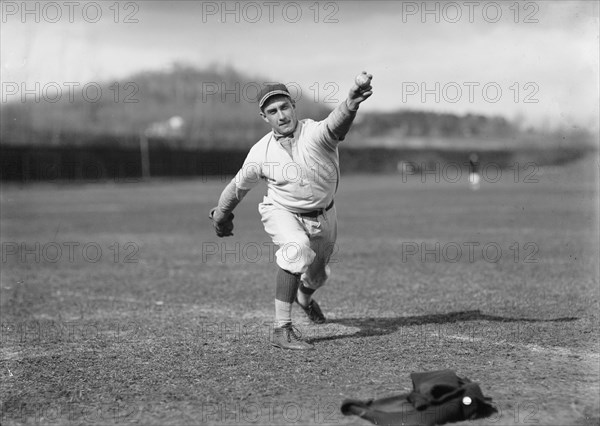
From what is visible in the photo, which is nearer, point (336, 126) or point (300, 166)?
point (336, 126)

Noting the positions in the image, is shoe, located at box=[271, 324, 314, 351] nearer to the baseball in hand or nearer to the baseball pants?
the baseball pants

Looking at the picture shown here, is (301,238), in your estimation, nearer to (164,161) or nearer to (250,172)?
(250,172)

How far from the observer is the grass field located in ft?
16.4

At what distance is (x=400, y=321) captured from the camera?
7770 mm

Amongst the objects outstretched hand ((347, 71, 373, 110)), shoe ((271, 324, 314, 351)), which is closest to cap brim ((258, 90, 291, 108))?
outstretched hand ((347, 71, 373, 110))

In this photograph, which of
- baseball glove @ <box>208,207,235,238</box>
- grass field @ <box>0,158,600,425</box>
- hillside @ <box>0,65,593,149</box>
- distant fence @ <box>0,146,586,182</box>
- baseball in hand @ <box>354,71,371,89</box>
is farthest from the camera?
distant fence @ <box>0,146,586,182</box>

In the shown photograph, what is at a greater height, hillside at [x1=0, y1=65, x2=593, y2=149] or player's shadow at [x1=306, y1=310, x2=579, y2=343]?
hillside at [x1=0, y1=65, x2=593, y2=149]

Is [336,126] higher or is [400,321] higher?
[336,126]

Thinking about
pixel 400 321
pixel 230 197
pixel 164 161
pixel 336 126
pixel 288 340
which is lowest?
pixel 164 161

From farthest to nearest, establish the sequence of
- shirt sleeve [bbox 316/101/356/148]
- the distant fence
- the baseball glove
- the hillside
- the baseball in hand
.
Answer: the distant fence → the hillside → the baseball glove → shirt sleeve [bbox 316/101/356/148] → the baseball in hand

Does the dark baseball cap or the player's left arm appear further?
the dark baseball cap

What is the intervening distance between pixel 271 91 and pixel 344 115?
2.44 ft

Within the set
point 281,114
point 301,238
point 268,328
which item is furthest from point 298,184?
point 268,328

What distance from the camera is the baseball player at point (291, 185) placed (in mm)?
6395
